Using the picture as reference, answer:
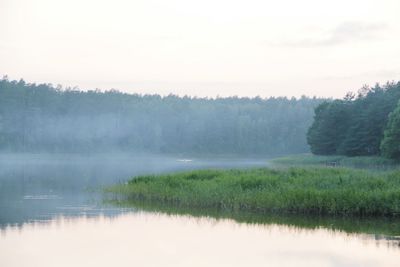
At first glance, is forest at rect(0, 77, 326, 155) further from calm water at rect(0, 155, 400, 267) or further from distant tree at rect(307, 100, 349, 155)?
calm water at rect(0, 155, 400, 267)

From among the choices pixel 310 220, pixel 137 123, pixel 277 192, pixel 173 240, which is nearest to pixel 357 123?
pixel 277 192

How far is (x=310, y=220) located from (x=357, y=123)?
5377cm

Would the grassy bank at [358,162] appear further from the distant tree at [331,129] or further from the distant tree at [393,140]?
the distant tree at [331,129]

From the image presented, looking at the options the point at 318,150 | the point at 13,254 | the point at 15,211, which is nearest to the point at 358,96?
the point at 318,150

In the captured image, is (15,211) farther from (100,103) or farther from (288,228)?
(100,103)

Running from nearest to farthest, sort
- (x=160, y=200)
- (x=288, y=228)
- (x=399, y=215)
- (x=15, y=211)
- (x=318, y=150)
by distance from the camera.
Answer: (x=288, y=228), (x=399, y=215), (x=15, y=211), (x=160, y=200), (x=318, y=150)

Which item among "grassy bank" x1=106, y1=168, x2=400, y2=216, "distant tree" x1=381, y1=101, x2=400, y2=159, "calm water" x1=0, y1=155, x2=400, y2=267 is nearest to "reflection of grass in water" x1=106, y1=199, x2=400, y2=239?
→ "calm water" x1=0, y1=155, x2=400, y2=267

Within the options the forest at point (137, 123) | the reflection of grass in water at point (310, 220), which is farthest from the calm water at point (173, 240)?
the forest at point (137, 123)

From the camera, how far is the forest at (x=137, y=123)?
138 meters

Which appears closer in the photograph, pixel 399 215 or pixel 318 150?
pixel 399 215

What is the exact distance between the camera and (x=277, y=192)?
29953 millimetres

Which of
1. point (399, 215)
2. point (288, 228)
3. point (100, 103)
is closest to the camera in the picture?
point (288, 228)

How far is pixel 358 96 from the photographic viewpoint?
91.1 m

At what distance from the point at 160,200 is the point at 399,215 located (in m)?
11.1
